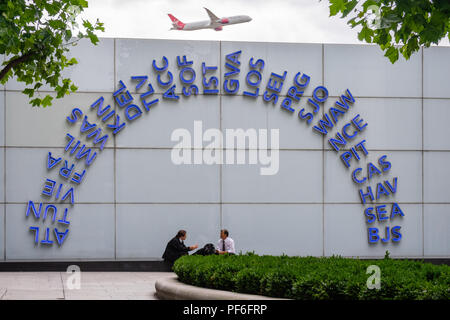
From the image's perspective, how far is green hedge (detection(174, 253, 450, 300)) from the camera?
10.8m

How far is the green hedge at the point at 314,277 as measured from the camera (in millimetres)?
10789

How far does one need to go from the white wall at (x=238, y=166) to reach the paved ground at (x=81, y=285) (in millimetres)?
1446

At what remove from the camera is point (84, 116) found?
21.6 meters

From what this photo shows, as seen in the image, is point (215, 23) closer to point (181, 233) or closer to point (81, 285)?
point (181, 233)

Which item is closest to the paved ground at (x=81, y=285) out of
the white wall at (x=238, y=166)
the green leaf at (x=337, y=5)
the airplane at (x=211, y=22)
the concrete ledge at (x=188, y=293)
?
the concrete ledge at (x=188, y=293)

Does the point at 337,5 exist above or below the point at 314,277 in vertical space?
above

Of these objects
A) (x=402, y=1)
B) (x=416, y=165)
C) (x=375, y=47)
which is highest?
(x=375, y=47)

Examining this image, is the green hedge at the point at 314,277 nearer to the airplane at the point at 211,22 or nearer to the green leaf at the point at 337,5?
the green leaf at the point at 337,5

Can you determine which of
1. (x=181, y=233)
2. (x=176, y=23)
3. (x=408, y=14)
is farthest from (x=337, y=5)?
(x=176, y=23)

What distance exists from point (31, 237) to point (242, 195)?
5764 millimetres

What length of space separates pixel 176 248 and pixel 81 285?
344 cm

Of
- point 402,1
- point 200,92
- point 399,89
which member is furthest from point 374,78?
point 402,1

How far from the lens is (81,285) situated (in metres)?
17.5
